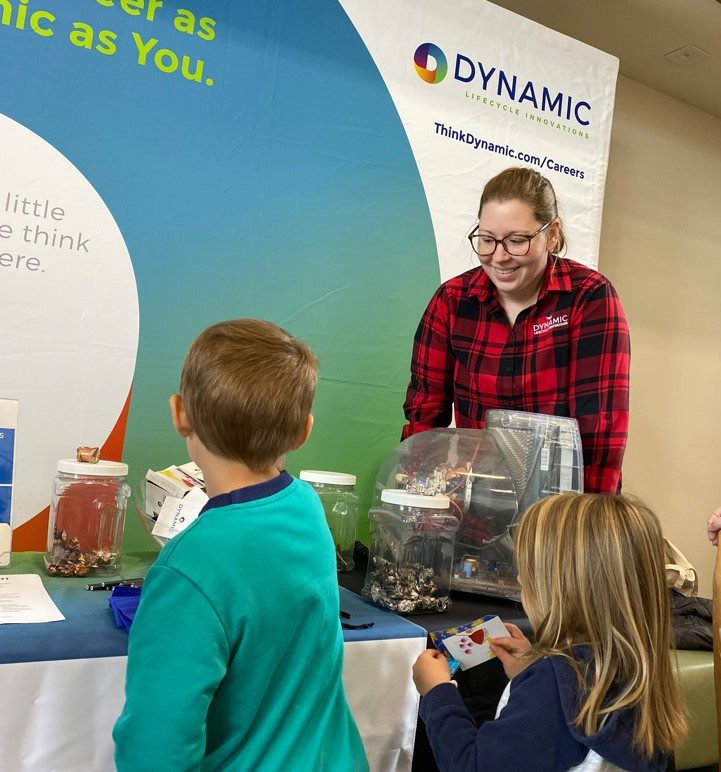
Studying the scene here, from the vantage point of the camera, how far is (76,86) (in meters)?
1.93

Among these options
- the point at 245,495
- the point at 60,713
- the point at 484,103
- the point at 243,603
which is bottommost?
the point at 60,713

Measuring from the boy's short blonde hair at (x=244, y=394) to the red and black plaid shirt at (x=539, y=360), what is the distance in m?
1.08

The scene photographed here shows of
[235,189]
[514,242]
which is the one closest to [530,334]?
[514,242]

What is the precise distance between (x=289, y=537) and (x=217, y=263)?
1291mm

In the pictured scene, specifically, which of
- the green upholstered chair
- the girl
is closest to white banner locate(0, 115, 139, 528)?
the girl

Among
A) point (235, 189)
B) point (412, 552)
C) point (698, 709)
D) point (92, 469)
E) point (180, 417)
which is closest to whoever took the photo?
point (180, 417)

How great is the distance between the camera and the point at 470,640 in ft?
4.55

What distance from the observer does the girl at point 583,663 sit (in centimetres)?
110

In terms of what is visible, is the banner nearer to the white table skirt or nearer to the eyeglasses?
the eyeglasses

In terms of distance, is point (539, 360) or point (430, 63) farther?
point (430, 63)

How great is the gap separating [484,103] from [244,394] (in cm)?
190

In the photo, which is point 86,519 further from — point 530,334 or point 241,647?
point 530,334

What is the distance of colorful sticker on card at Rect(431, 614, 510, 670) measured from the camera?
1.36 meters

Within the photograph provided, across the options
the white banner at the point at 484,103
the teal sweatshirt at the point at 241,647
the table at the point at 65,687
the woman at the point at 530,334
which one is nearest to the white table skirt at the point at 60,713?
the table at the point at 65,687
